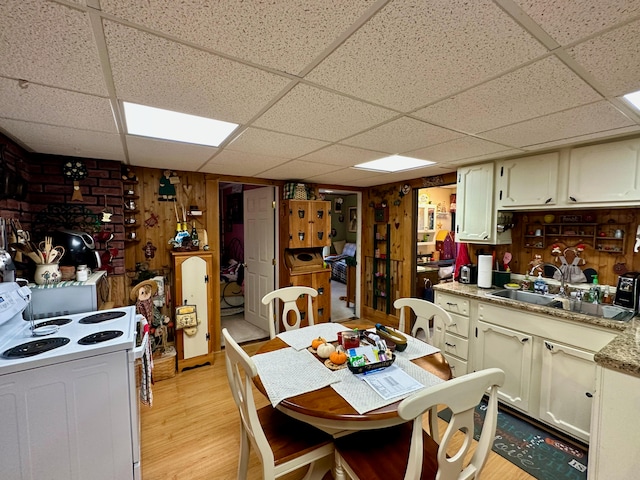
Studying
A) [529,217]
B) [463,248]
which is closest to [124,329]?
[463,248]

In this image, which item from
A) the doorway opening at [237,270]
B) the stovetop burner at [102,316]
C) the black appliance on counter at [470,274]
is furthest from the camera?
the doorway opening at [237,270]

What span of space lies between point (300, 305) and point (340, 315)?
1324 mm

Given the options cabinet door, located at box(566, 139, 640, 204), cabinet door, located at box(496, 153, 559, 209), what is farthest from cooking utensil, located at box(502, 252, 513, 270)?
cabinet door, located at box(566, 139, 640, 204)

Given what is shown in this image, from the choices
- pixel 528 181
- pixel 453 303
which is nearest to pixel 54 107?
pixel 453 303

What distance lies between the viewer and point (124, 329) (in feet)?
5.74

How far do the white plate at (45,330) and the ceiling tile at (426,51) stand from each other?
6.49ft

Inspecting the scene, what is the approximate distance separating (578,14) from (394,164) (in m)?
2.09

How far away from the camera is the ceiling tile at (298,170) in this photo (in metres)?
2.89

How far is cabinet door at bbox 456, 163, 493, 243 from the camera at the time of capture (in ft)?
9.22

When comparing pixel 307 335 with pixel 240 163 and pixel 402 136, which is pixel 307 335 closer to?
pixel 402 136

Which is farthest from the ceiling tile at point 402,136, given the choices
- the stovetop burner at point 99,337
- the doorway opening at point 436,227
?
the doorway opening at point 436,227

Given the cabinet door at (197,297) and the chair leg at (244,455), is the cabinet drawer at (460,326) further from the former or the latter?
the cabinet door at (197,297)

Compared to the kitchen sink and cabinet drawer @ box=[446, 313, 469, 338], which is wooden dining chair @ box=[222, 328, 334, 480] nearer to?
cabinet drawer @ box=[446, 313, 469, 338]

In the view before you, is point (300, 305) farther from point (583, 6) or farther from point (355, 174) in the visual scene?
point (583, 6)
